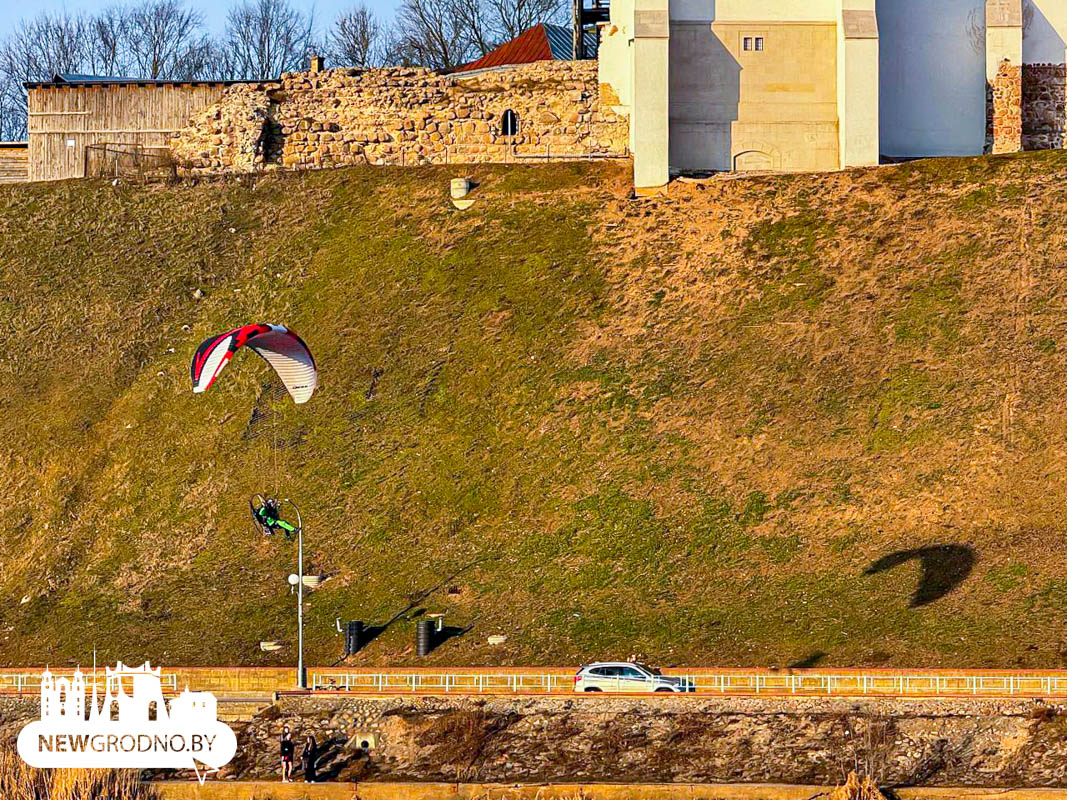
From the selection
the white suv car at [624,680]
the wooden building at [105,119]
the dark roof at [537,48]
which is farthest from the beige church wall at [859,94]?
the white suv car at [624,680]

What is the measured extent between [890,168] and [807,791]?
29987mm

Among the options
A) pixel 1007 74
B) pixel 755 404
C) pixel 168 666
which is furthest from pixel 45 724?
pixel 1007 74

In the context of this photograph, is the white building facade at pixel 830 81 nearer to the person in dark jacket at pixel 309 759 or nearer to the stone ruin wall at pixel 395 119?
the stone ruin wall at pixel 395 119

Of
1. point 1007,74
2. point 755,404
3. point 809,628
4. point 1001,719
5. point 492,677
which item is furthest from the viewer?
point 1007,74

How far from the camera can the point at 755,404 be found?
46.4 m

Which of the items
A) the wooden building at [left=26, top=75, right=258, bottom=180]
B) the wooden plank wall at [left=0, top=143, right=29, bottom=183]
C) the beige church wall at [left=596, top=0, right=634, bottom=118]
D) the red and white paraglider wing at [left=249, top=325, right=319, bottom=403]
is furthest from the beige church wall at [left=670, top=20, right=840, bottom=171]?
the red and white paraglider wing at [left=249, top=325, right=319, bottom=403]

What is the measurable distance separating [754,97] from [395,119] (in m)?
11.8

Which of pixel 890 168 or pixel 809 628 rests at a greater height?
pixel 890 168

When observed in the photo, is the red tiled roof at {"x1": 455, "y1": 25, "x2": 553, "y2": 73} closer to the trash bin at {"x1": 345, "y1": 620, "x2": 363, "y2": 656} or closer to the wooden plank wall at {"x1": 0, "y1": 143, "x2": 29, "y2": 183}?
the wooden plank wall at {"x1": 0, "y1": 143, "x2": 29, "y2": 183}

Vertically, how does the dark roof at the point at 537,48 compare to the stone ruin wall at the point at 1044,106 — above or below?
above

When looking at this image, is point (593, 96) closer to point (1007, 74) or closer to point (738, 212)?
point (738, 212)

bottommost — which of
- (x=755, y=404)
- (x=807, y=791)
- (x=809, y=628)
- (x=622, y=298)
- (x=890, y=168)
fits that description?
Result: (x=807, y=791)

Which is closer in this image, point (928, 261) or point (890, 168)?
point (928, 261)

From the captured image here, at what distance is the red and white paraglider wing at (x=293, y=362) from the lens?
3609cm
